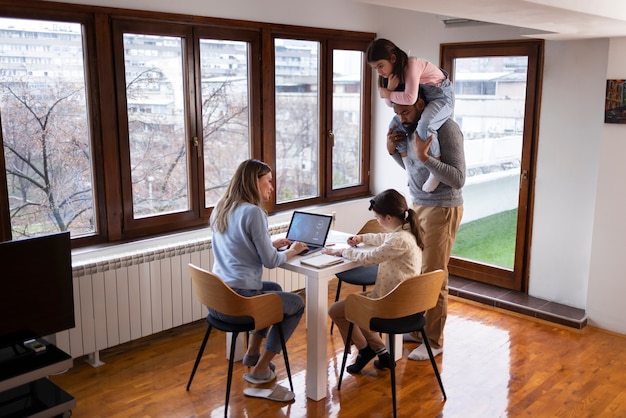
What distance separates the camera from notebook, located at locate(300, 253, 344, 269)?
3465 millimetres

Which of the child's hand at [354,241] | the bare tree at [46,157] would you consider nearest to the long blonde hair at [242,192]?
the child's hand at [354,241]

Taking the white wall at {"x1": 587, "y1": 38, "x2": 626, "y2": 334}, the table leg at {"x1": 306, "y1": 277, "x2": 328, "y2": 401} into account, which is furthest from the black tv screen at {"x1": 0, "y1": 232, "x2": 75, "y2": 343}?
the white wall at {"x1": 587, "y1": 38, "x2": 626, "y2": 334}

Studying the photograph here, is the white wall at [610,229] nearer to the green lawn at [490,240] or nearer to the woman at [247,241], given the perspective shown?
the green lawn at [490,240]

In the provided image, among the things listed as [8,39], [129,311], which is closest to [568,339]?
[129,311]

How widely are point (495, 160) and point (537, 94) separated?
0.66 m

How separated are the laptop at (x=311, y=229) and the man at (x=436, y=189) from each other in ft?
2.12

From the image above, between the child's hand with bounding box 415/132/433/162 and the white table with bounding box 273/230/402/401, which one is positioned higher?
the child's hand with bounding box 415/132/433/162

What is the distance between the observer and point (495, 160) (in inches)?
209

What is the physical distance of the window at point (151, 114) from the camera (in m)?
3.87

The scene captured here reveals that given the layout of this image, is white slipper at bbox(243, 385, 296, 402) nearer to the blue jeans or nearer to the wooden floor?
the wooden floor

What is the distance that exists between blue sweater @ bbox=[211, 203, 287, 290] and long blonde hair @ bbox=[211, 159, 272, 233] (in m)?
0.04

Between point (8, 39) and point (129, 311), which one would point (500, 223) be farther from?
point (8, 39)

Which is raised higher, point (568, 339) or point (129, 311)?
point (129, 311)

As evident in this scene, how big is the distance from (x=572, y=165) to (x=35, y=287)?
3791 mm
